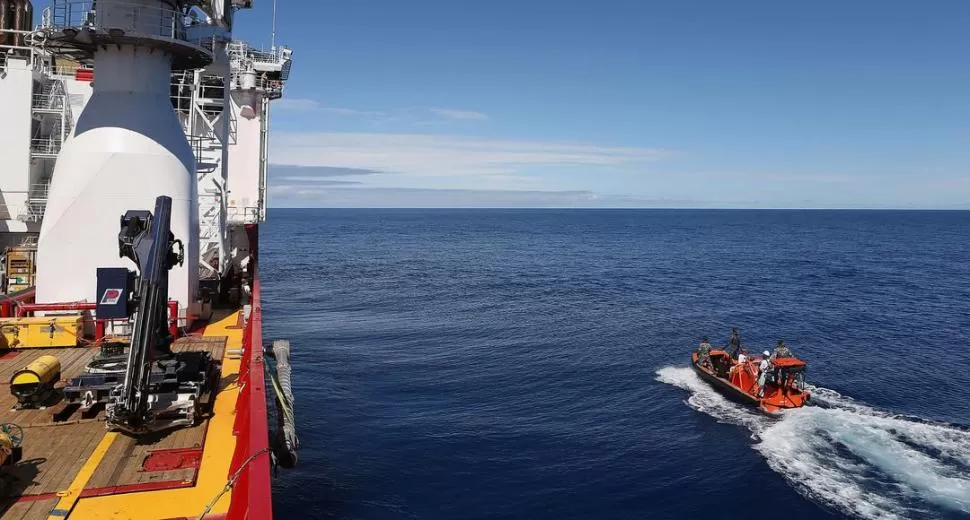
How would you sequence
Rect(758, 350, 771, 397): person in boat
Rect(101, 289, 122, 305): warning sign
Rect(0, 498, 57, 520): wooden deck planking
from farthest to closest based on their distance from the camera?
Rect(758, 350, 771, 397): person in boat < Rect(101, 289, 122, 305): warning sign < Rect(0, 498, 57, 520): wooden deck planking

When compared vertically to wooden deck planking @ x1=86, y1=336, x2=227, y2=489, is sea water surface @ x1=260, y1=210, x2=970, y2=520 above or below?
below

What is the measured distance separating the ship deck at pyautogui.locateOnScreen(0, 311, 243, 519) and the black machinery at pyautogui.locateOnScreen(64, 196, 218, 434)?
0.35 m

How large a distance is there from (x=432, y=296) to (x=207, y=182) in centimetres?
2765

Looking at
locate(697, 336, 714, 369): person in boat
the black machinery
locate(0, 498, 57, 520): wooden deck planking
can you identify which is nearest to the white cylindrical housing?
the black machinery

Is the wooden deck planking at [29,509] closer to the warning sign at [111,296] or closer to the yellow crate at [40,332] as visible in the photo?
the warning sign at [111,296]

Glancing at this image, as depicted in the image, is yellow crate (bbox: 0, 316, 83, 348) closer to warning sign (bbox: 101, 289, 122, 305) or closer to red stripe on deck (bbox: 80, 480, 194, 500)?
warning sign (bbox: 101, 289, 122, 305)

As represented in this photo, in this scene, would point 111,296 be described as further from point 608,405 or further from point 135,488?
point 608,405

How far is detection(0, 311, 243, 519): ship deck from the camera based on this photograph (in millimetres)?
9195

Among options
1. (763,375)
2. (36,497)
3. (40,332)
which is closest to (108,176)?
(40,332)

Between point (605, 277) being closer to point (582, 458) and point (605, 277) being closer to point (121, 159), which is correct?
point (582, 458)

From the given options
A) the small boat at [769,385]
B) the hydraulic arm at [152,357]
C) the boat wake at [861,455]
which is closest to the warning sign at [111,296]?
the hydraulic arm at [152,357]

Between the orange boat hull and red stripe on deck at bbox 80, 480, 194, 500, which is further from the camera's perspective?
the orange boat hull

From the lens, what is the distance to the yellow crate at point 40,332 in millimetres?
16453

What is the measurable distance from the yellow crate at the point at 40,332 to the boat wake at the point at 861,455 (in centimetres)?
2098
